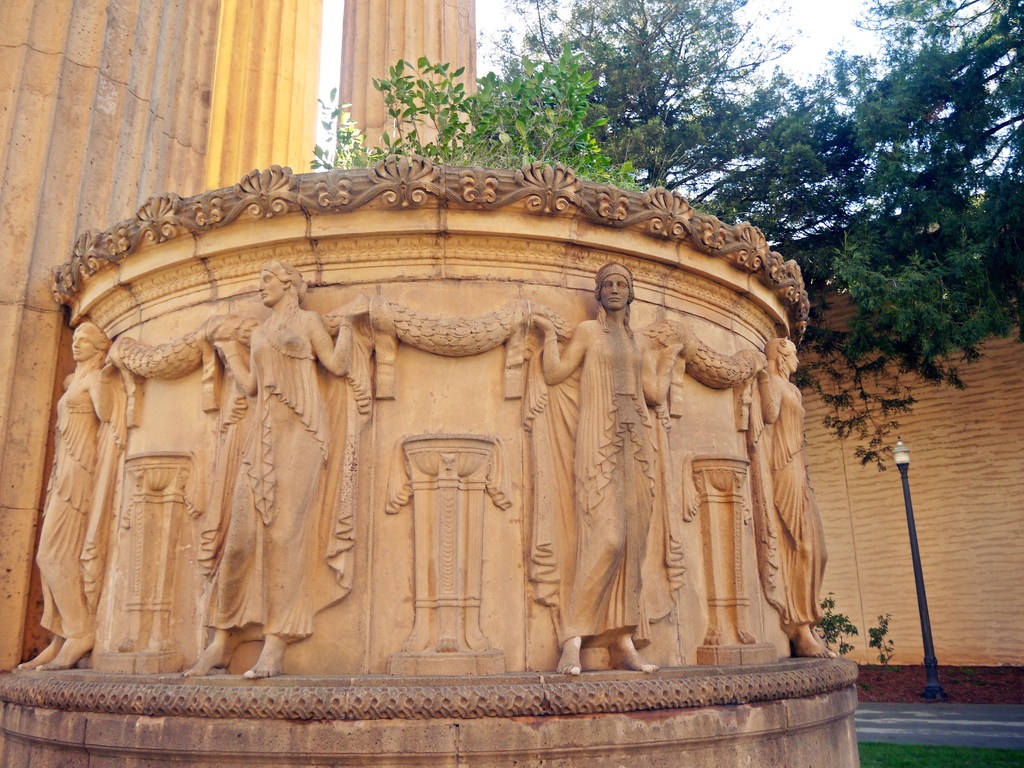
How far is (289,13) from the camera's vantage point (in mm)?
15305

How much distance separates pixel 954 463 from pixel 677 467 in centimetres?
1663

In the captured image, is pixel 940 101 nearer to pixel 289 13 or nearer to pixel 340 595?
pixel 289 13

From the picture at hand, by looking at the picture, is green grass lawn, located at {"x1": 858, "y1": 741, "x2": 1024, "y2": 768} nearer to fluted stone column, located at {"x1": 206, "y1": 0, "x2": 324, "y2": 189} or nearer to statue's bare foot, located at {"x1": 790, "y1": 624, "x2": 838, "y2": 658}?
statue's bare foot, located at {"x1": 790, "y1": 624, "x2": 838, "y2": 658}

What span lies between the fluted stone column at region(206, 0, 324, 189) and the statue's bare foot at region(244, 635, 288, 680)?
1069 centimetres

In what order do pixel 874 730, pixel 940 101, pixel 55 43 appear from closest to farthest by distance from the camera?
pixel 55 43 → pixel 874 730 → pixel 940 101

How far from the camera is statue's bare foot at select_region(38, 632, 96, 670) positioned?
566 cm

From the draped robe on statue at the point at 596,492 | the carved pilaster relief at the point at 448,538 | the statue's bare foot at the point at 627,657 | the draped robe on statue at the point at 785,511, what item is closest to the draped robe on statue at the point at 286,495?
the carved pilaster relief at the point at 448,538

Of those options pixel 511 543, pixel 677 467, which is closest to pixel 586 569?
pixel 511 543

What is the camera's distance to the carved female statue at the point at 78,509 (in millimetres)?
5793

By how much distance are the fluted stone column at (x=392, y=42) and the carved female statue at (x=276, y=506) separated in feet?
25.2

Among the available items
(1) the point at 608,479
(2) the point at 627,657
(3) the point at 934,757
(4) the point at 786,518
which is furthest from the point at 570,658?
(3) the point at 934,757

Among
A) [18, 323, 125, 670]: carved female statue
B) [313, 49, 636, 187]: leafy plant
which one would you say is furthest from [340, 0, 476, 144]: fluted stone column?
[18, 323, 125, 670]: carved female statue

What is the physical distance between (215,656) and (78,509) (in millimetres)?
1890

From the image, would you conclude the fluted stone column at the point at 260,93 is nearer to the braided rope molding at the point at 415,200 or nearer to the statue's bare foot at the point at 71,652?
the braided rope molding at the point at 415,200
